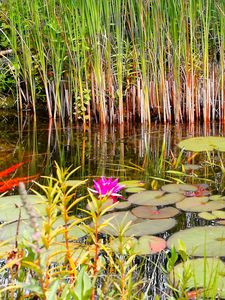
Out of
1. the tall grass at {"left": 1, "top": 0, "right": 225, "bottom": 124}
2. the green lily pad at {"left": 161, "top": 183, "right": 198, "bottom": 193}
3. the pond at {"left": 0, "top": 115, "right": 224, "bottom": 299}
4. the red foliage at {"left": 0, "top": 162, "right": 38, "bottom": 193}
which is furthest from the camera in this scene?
the tall grass at {"left": 1, "top": 0, "right": 225, "bottom": 124}

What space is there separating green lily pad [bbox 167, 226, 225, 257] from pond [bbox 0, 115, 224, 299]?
0.21ft

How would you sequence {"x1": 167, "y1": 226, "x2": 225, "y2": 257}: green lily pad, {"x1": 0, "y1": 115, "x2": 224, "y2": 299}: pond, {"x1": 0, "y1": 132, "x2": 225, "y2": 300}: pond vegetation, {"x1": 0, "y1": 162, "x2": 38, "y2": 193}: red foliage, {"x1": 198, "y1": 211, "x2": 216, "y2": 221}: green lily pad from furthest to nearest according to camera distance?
{"x1": 0, "y1": 115, "x2": 224, "y2": 299}: pond < {"x1": 0, "y1": 162, "x2": 38, "y2": 193}: red foliage < {"x1": 198, "y1": 211, "x2": 216, "y2": 221}: green lily pad < {"x1": 167, "y1": 226, "x2": 225, "y2": 257}: green lily pad < {"x1": 0, "y1": 132, "x2": 225, "y2": 300}: pond vegetation

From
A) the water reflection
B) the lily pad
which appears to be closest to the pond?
the water reflection

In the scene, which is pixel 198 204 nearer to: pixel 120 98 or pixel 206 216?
pixel 206 216

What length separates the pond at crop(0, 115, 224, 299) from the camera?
2445 millimetres

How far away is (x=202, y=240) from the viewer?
1614mm

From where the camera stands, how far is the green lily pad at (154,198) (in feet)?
6.54

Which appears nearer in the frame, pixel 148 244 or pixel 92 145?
pixel 148 244

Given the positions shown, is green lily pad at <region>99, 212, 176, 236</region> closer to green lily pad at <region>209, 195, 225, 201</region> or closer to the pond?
the pond

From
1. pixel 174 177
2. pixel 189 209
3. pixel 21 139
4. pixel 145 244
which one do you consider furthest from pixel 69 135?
pixel 145 244

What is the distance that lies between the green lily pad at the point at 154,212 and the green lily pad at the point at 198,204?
48 mm

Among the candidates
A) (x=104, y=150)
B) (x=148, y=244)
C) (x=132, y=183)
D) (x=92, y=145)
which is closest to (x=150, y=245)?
(x=148, y=244)

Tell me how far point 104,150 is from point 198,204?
1169 millimetres

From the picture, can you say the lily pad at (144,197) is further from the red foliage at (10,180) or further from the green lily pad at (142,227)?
the red foliage at (10,180)
